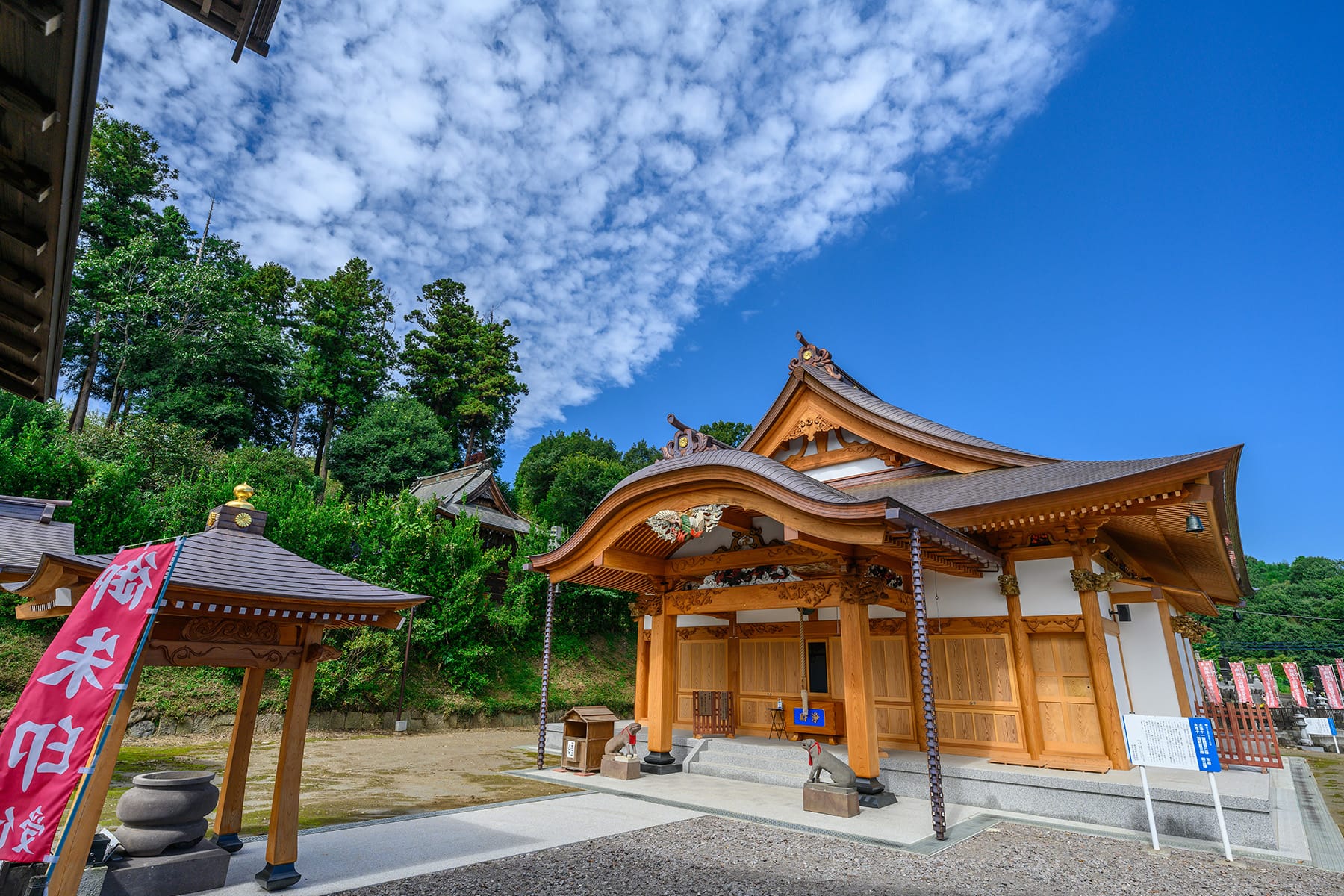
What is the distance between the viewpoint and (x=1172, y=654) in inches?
384

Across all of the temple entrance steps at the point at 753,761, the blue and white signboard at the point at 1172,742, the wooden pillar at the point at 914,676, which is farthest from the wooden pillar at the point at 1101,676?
the temple entrance steps at the point at 753,761

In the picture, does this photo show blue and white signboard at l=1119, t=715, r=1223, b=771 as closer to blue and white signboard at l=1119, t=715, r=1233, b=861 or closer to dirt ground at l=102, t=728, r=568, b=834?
blue and white signboard at l=1119, t=715, r=1233, b=861

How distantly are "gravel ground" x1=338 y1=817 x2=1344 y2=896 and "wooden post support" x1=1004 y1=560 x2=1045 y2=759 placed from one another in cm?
201

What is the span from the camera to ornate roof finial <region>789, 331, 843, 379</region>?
41.9 ft

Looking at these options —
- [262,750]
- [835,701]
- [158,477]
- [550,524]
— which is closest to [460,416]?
[550,524]

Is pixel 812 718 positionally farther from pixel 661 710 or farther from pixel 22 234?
pixel 22 234

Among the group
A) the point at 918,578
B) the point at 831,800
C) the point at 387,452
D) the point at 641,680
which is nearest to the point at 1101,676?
the point at 918,578

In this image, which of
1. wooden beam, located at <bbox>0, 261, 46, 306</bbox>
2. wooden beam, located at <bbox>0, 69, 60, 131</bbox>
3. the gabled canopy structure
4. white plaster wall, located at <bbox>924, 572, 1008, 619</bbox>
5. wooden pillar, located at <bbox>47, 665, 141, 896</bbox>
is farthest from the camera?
white plaster wall, located at <bbox>924, 572, 1008, 619</bbox>

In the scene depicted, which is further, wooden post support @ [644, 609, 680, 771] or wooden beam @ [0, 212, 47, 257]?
wooden post support @ [644, 609, 680, 771]

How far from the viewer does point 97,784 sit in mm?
4109

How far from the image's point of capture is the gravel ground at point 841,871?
497 centimetres

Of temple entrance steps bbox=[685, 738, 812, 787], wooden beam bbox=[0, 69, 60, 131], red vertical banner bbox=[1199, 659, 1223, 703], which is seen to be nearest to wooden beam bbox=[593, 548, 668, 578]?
temple entrance steps bbox=[685, 738, 812, 787]

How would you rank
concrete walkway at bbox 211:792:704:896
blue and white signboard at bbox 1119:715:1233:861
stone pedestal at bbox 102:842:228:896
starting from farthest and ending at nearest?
1. blue and white signboard at bbox 1119:715:1233:861
2. concrete walkway at bbox 211:792:704:896
3. stone pedestal at bbox 102:842:228:896

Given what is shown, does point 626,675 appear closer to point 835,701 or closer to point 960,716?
point 835,701
